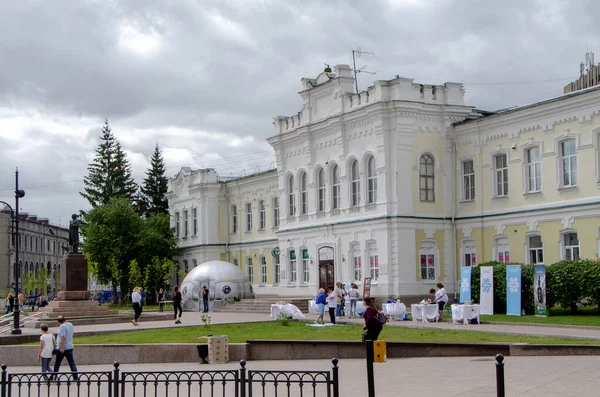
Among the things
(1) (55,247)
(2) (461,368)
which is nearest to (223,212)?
(2) (461,368)

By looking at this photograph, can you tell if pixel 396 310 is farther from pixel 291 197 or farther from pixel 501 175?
pixel 291 197

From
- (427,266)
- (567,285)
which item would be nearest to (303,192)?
(427,266)

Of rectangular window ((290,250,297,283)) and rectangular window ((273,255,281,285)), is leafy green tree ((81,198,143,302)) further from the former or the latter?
rectangular window ((290,250,297,283))

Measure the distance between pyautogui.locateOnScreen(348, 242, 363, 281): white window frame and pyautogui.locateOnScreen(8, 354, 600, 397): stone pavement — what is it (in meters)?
21.9

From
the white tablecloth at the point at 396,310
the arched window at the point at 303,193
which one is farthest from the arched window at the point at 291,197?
the white tablecloth at the point at 396,310

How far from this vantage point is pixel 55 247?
121 meters

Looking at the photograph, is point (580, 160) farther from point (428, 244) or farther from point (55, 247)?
point (55, 247)

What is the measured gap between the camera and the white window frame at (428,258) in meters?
42.3

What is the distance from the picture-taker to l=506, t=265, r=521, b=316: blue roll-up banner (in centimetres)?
3406

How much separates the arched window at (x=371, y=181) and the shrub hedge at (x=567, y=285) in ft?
32.2

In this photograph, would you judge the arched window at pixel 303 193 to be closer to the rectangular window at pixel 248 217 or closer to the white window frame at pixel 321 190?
the white window frame at pixel 321 190

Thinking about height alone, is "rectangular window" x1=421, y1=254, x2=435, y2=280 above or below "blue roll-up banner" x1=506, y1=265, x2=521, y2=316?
above

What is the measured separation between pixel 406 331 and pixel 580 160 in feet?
41.8

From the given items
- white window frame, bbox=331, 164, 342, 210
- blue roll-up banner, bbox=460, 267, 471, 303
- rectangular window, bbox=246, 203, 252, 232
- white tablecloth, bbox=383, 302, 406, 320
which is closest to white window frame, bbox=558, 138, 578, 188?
blue roll-up banner, bbox=460, 267, 471, 303
